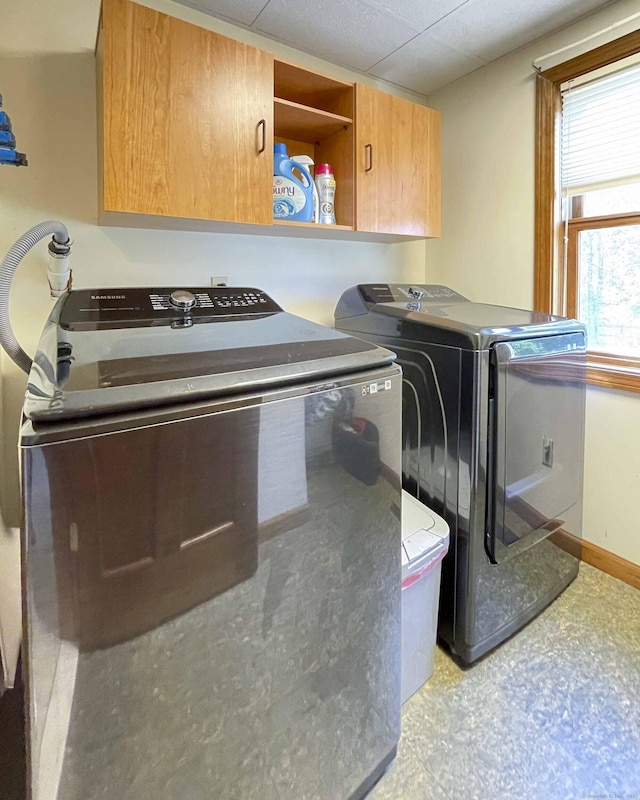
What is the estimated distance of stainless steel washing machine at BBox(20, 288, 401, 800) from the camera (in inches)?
26.5

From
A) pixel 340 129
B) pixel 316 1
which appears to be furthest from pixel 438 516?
pixel 316 1

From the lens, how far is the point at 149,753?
776mm

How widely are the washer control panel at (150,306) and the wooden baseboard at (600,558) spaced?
1.48m

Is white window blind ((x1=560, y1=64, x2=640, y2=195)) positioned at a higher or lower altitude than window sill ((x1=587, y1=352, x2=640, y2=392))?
higher

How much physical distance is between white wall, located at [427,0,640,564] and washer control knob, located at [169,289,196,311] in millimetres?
1665

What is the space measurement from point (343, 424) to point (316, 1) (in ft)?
5.81

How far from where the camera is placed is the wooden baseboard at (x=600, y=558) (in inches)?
73.9

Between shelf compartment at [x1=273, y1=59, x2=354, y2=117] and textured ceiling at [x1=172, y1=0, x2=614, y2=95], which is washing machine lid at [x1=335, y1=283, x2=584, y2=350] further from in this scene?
textured ceiling at [x1=172, y1=0, x2=614, y2=95]

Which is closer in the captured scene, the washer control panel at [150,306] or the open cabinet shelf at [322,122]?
the washer control panel at [150,306]

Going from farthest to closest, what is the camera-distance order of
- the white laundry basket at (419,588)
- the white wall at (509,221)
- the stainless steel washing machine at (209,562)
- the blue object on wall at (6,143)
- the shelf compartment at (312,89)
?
the white wall at (509,221)
the shelf compartment at (312,89)
the white laundry basket at (419,588)
the blue object on wall at (6,143)
the stainless steel washing machine at (209,562)

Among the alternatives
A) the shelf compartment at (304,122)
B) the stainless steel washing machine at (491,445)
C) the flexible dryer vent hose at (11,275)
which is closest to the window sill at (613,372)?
the stainless steel washing machine at (491,445)

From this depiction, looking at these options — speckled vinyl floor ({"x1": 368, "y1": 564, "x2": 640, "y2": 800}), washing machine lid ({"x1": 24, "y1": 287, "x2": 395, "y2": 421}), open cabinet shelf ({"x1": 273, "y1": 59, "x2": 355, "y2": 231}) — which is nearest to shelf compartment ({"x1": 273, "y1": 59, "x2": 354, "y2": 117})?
open cabinet shelf ({"x1": 273, "y1": 59, "x2": 355, "y2": 231})

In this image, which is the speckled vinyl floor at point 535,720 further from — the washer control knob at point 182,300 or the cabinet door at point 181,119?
the cabinet door at point 181,119

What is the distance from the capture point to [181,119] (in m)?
1.46
